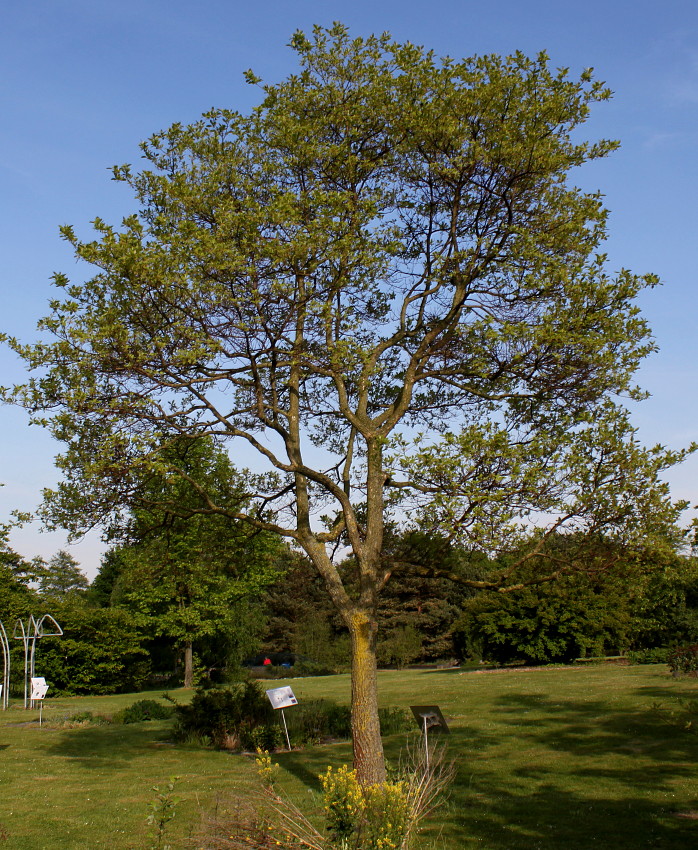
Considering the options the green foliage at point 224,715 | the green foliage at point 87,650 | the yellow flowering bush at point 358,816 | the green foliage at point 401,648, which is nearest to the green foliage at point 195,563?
the green foliage at point 87,650

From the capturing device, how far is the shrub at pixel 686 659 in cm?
535

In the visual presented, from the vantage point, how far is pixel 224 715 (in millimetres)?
15336

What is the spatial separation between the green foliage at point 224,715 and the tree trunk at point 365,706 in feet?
21.8

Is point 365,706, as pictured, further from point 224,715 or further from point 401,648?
point 401,648

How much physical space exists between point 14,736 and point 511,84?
58.6 ft

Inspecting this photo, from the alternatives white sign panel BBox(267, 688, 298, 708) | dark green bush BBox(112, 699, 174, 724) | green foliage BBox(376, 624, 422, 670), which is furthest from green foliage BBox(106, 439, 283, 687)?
green foliage BBox(376, 624, 422, 670)

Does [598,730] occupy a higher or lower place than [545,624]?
lower

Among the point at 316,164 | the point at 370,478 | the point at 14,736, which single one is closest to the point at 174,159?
the point at 316,164

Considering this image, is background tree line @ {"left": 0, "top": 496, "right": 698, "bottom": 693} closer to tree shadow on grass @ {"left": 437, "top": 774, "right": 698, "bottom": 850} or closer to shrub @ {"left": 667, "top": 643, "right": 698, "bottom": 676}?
shrub @ {"left": 667, "top": 643, "right": 698, "bottom": 676}

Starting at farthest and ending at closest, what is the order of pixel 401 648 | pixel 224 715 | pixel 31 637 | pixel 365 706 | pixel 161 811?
pixel 401 648 → pixel 31 637 → pixel 224 715 → pixel 365 706 → pixel 161 811

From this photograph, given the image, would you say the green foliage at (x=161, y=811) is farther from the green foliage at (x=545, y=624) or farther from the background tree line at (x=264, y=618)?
the green foliage at (x=545, y=624)

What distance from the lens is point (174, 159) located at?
36.3ft

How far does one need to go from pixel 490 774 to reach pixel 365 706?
280cm

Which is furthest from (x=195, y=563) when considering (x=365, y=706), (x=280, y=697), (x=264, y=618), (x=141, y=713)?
(x=264, y=618)
